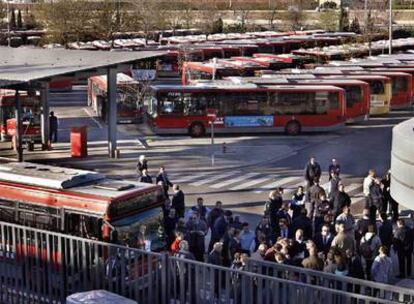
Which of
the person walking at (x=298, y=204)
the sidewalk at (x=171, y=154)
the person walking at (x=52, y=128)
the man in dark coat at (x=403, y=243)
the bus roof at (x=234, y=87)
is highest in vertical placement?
the bus roof at (x=234, y=87)

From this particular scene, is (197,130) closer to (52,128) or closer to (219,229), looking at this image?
(52,128)

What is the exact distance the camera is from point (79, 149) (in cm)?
3022

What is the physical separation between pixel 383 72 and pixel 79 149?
2170 cm

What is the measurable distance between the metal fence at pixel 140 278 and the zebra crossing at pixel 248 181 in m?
13.1

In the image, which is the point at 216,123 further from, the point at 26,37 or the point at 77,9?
the point at 26,37

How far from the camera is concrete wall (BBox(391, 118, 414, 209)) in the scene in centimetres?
Result: 733

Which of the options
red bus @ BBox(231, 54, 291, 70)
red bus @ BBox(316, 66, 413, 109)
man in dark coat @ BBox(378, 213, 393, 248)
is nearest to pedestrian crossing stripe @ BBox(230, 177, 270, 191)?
man in dark coat @ BBox(378, 213, 393, 248)

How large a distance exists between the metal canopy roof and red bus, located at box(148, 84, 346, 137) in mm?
5013

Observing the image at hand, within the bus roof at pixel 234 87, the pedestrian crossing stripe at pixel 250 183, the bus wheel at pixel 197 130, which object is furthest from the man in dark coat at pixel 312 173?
the bus roof at pixel 234 87

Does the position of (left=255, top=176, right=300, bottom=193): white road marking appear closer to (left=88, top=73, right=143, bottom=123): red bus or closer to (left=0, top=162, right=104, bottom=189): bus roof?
(left=0, top=162, right=104, bottom=189): bus roof

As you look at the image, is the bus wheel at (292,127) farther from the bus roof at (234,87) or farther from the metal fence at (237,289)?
the metal fence at (237,289)

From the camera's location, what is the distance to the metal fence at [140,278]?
10.0m

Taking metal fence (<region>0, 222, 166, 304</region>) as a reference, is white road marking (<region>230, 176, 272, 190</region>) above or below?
below

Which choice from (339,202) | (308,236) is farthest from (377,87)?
(308,236)
